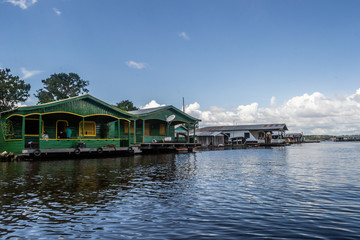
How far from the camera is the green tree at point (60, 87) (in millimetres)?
70875

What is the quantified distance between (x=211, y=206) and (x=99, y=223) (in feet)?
11.5

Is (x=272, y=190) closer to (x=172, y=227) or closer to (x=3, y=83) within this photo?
(x=172, y=227)

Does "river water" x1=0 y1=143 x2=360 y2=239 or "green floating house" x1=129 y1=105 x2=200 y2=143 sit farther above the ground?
"green floating house" x1=129 y1=105 x2=200 y2=143

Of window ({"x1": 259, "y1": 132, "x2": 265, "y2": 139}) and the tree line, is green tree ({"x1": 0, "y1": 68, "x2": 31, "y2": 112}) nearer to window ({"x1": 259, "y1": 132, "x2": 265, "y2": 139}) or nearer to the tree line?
the tree line

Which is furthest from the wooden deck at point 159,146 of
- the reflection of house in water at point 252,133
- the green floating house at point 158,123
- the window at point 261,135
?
the window at point 261,135

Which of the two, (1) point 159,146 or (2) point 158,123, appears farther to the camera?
(2) point 158,123

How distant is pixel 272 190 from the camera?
12.0 meters

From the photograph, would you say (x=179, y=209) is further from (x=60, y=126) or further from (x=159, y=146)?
(x=159, y=146)

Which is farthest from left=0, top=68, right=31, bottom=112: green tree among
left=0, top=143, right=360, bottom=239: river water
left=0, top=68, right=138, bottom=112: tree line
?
left=0, top=143, right=360, bottom=239: river water

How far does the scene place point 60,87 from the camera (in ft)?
237

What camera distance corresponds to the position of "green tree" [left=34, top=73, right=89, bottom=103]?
7088 centimetres

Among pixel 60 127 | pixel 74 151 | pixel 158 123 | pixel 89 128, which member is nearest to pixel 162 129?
pixel 158 123

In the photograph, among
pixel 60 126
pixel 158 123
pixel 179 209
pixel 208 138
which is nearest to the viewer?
pixel 179 209

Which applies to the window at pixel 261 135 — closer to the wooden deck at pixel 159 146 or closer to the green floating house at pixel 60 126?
the wooden deck at pixel 159 146
